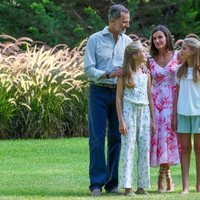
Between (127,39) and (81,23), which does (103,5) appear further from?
(127,39)

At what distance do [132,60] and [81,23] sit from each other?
16300mm

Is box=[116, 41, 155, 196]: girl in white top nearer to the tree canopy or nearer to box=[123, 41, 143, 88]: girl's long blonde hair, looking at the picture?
box=[123, 41, 143, 88]: girl's long blonde hair

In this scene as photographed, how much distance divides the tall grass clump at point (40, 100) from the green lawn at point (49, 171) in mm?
690

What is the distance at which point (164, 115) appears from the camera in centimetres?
1127

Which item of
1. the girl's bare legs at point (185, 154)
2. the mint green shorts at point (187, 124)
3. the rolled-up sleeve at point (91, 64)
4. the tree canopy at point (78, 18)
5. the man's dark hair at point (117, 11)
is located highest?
the tree canopy at point (78, 18)

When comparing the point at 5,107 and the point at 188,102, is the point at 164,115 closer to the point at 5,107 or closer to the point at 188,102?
the point at 188,102

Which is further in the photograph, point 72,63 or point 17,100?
point 72,63

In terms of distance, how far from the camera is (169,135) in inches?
444

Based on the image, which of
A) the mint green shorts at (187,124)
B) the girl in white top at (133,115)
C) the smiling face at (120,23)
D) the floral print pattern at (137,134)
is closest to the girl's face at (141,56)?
the girl in white top at (133,115)

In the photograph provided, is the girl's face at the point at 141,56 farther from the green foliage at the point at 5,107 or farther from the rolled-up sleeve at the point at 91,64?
the green foliage at the point at 5,107

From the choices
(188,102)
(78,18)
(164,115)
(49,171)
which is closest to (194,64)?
(188,102)

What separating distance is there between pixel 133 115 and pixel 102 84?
19.7 inches

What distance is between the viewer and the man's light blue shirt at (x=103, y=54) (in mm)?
10898

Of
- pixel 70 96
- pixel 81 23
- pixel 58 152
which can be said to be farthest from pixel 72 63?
pixel 81 23
